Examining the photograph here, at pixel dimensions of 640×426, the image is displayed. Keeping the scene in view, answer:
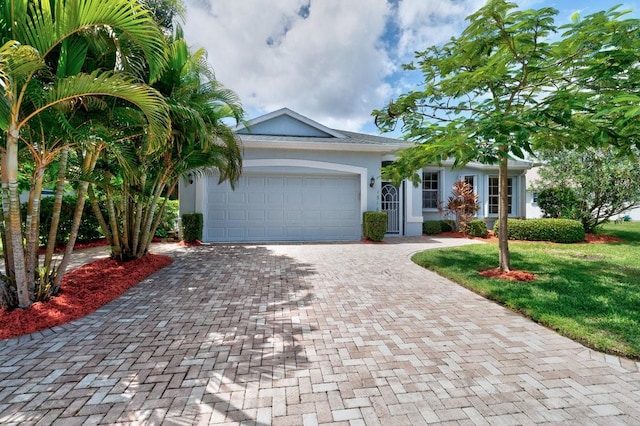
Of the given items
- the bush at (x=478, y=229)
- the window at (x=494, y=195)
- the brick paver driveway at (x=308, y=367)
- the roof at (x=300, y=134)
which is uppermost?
the roof at (x=300, y=134)

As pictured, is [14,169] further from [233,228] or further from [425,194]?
[425,194]

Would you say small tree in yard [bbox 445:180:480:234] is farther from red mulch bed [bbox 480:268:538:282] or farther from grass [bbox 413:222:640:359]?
red mulch bed [bbox 480:268:538:282]

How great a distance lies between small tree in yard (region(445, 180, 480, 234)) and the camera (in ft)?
44.3

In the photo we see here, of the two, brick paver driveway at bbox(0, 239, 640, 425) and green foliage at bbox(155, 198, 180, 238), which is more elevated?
green foliage at bbox(155, 198, 180, 238)

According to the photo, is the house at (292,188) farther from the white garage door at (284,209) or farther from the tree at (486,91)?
the tree at (486,91)

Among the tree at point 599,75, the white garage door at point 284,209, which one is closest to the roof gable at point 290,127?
the white garage door at point 284,209

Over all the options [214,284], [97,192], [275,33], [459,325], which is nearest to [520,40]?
[459,325]

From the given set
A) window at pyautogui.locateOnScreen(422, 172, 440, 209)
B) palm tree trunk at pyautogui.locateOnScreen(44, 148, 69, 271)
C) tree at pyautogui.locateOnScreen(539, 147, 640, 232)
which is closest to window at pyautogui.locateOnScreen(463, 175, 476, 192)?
window at pyautogui.locateOnScreen(422, 172, 440, 209)

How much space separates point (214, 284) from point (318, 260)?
313 cm

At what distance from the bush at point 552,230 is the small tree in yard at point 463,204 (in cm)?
212

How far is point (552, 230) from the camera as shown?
1128 cm

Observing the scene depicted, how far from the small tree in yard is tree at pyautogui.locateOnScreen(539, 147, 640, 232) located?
3233 millimetres

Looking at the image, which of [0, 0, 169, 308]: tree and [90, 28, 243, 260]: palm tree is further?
[90, 28, 243, 260]: palm tree

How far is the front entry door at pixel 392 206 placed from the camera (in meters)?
13.5
